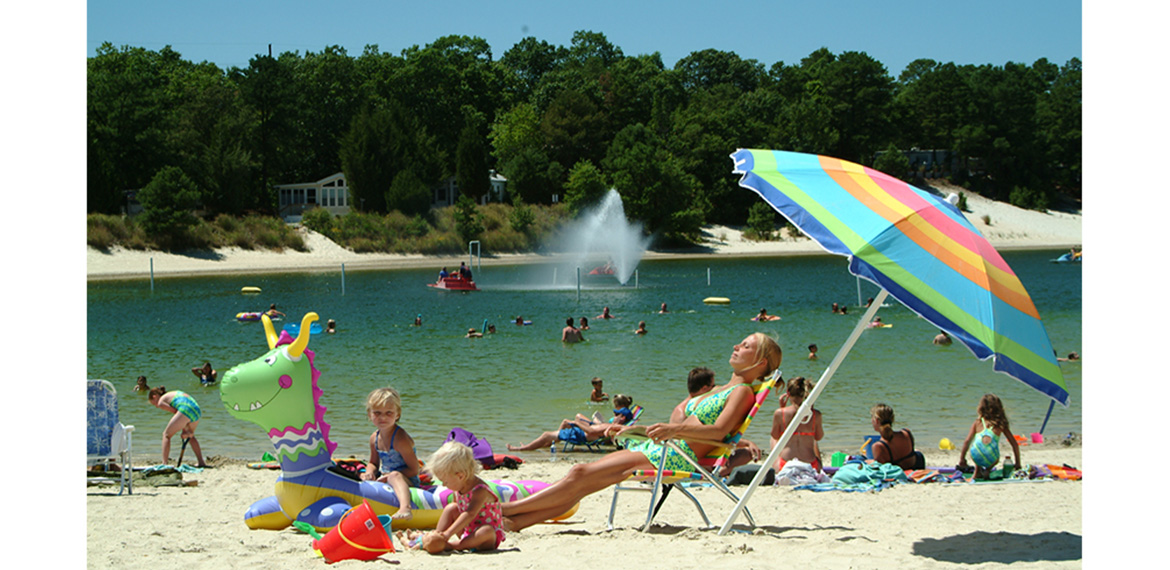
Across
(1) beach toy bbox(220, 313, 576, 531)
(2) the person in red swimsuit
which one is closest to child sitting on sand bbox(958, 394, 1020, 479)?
(2) the person in red swimsuit

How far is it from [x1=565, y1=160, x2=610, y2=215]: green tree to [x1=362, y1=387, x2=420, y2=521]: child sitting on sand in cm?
6696

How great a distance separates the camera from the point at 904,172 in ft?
302

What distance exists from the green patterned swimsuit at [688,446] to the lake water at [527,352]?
233 inches

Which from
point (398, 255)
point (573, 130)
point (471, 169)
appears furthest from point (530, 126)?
point (398, 255)

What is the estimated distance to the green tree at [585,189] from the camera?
73125 mm

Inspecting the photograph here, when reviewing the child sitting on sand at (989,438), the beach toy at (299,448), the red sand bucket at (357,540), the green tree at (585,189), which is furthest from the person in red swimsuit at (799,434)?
the green tree at (585,189)

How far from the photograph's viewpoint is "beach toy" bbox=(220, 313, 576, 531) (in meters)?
5.76

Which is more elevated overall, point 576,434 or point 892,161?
point 892,161

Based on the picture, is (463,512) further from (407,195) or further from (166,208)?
(407,195)

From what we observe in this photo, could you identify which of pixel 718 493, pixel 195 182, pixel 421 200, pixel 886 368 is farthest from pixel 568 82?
pixel 718 493

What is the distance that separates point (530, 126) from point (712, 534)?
3170 inches

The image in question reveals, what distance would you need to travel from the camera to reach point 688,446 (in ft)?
19.6
